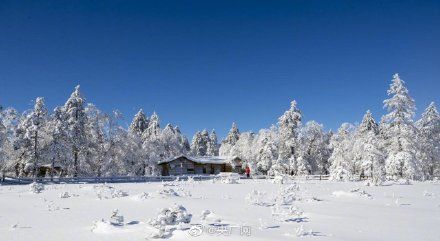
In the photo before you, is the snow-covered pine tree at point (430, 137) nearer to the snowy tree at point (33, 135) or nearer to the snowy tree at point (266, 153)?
the snowy tree at point (266, 153)

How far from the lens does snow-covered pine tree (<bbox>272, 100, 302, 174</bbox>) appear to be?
68125mm

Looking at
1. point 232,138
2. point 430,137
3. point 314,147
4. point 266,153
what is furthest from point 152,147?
point 430,137

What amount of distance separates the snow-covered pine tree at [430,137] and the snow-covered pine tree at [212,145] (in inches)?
2721

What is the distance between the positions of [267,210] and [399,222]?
15.7 feet

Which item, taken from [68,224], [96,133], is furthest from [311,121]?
[68,224]

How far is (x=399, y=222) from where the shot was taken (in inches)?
525

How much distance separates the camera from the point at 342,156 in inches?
2343

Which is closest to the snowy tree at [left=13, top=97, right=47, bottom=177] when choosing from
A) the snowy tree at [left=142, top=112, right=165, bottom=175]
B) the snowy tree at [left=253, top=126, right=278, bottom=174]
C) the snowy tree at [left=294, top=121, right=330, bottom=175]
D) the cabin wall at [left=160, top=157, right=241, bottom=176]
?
the snowy tree at [left=142, top=112, right=165, bottom=175]

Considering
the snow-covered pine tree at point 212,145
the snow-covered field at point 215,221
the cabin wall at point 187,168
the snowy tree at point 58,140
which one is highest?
the snow-covered pine tree at point 212,145

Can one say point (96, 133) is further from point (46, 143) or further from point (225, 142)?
point (225, 142)

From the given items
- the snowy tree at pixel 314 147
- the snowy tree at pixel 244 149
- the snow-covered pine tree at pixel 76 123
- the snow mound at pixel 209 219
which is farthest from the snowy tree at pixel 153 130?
the snow mound at pixel 209 219

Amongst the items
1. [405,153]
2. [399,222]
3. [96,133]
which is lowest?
[399,222]

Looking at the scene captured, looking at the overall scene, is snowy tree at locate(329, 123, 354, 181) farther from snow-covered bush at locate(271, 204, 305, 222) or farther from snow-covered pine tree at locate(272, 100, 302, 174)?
snow-covered bush at locate(271, 204, 305, 222)

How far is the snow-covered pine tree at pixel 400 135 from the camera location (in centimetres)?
4653
